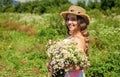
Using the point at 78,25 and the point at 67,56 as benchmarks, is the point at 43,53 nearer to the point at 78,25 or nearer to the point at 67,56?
the point at 78,25

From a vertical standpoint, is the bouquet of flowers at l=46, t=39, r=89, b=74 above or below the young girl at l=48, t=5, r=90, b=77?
below

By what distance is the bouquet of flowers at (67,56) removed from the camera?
4.18 metres

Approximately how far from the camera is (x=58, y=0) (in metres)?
58.5

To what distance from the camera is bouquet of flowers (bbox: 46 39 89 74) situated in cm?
418

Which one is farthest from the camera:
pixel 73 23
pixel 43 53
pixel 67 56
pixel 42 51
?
pixel 42 51

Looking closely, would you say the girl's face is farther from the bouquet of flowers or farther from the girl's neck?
the bouquet of flowers


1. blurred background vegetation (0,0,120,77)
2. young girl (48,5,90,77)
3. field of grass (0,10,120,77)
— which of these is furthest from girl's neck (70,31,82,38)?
field of grass (0,10,120,77)

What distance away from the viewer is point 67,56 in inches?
165

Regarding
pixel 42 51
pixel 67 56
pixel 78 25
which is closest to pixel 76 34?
pixel 78 25

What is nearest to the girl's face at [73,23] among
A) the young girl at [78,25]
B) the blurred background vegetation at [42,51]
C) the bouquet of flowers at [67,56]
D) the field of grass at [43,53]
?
the young girl at [78,25]

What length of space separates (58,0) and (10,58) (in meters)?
47.8

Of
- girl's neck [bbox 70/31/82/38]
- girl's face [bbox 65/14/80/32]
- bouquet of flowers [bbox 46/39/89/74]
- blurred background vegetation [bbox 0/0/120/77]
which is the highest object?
girl's face [bbox 65/14/80/32]

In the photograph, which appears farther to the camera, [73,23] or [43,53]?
[43,53]

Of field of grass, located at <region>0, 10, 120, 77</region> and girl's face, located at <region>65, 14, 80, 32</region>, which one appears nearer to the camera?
girl's face, located at <region>65, 14, 80, 32</region>
